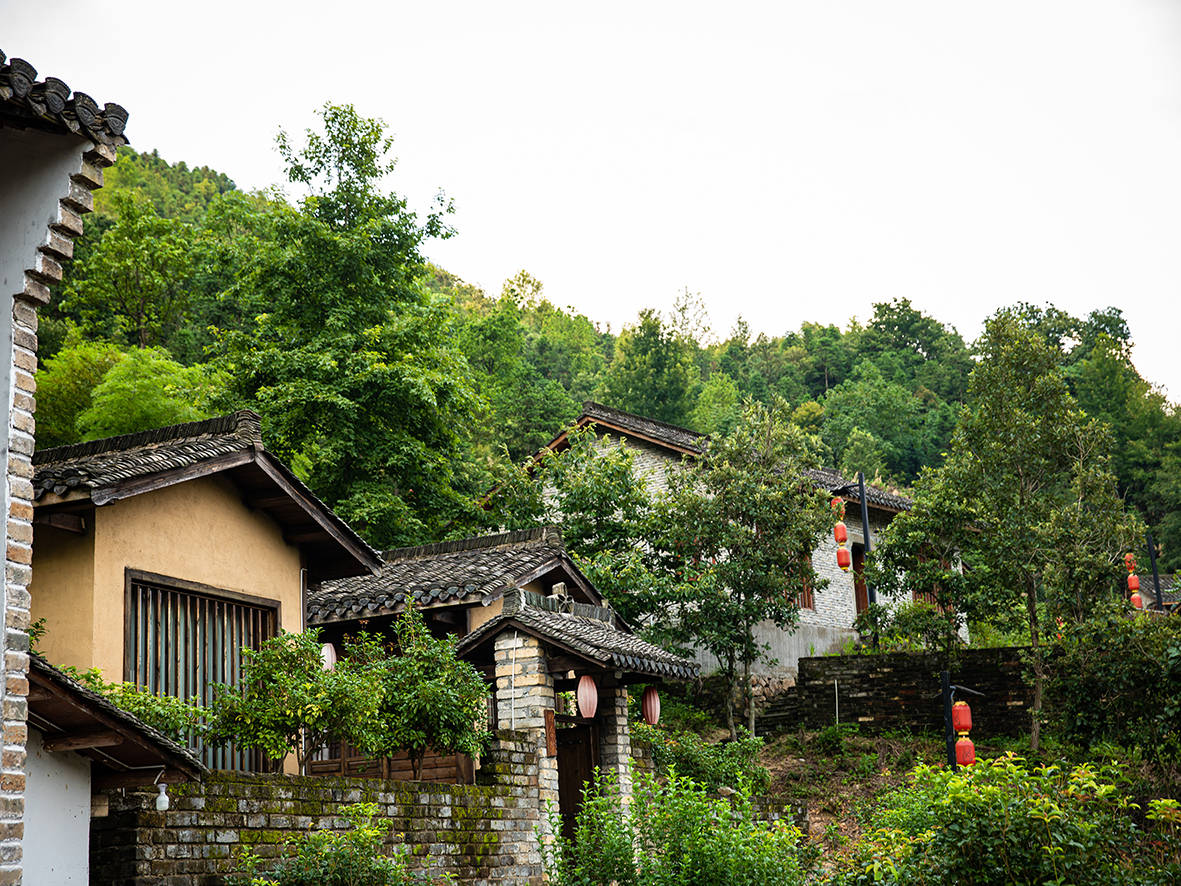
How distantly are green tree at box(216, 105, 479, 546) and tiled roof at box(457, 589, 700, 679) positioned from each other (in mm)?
8568

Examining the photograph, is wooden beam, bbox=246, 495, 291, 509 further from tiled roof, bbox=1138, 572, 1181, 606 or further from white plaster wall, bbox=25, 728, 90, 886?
tiled roof, bbox=1138, 572, 1181, 606

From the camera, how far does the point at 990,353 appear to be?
21.5 meters

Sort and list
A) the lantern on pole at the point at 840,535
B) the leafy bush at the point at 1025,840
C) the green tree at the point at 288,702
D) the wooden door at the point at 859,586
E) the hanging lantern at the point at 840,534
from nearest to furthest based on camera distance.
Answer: the leafy bush at the point at 1025,840
the green tree at the point at 288,702
the lantern on pole at the point at 840,535
the hanging lantern at the point at 840,534
the wooden door at the point at 859,586

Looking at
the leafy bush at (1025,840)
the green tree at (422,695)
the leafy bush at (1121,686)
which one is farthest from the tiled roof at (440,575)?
the leafy bush at (1121,686)

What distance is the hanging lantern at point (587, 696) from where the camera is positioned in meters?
14.6

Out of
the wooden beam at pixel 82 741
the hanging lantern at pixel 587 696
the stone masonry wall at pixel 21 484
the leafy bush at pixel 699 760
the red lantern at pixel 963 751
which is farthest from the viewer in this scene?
the leafy bush at pixel 699 760

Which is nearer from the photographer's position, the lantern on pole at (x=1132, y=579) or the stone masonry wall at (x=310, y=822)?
the stone masonry wall at (x=310, y=822)

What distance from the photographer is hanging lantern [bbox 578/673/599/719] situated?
1458cm

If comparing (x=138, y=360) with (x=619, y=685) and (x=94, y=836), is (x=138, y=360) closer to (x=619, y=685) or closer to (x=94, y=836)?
(x=619, y=685)

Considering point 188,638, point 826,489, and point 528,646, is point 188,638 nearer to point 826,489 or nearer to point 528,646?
point 528,646

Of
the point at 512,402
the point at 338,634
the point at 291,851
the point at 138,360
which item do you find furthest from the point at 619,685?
the point at 512,402

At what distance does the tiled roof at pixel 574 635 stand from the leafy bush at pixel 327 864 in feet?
16.1

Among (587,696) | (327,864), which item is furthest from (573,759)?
(327,864)

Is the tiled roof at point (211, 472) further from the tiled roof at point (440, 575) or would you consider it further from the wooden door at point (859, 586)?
the wooden door at point (859, 586)
